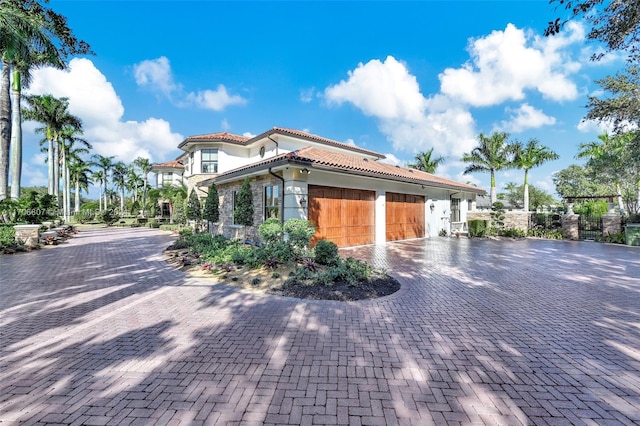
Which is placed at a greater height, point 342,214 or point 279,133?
point 279,133

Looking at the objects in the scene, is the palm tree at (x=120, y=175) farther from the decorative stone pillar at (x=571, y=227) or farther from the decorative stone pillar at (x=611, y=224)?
the decorative stone pillar at (x=611, y=224)

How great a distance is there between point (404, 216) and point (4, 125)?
21543 mm

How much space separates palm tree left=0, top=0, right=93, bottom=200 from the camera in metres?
10.4

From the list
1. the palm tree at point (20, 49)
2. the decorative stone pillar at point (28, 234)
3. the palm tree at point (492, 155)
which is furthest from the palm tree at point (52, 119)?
the palm tree at point (492, 155)

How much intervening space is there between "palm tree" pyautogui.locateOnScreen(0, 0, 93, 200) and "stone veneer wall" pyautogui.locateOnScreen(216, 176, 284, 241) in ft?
30.7

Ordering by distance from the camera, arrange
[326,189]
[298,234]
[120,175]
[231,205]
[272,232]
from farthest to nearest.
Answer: [120,175]
[231,205]
[326,189]
[272,232]
[298,234]

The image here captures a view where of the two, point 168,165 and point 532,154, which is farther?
point 168,165

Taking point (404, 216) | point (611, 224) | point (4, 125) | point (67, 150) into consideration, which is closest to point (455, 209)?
point (404, 216)

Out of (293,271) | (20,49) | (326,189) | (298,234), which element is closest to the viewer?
(293,271)

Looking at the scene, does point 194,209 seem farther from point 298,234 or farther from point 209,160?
point 298,234

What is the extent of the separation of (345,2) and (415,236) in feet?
40.3

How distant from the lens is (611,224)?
15867mm

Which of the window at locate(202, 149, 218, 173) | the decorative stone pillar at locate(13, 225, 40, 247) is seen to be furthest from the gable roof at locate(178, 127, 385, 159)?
the decorative stone pillar at locate(13, 225, 40, 247)

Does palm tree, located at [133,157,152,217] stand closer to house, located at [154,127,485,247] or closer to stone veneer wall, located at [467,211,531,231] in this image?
house, located at [154,127,485,247]
